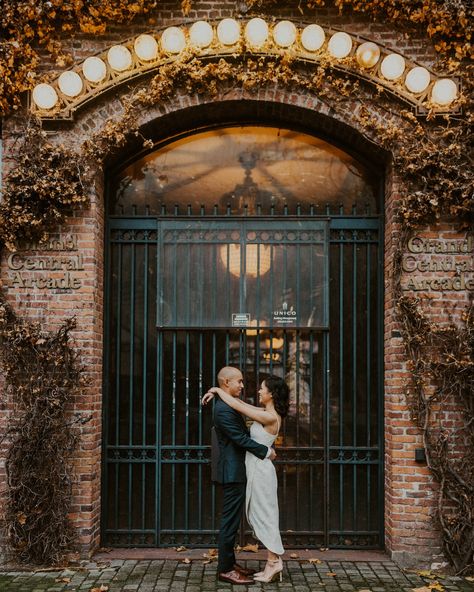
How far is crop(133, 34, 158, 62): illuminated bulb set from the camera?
22.2ft

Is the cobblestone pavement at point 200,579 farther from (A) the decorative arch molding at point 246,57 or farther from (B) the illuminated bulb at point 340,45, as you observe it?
(B) the illuminated bulb at point 340,45

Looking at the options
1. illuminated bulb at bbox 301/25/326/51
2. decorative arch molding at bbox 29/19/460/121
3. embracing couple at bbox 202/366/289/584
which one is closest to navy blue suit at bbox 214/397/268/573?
embracing couple at bbox 202/366/289/584

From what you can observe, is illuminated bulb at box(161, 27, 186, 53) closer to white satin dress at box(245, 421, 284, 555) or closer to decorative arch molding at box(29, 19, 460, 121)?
decorative arch molding at box(29, 19, 460, 121)

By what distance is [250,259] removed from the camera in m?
7.22

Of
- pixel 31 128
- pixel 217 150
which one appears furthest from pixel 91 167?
pixel 217 150

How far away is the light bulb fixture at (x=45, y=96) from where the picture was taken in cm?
678

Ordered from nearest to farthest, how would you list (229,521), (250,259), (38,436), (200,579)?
(229,521)
(200,579)
(38,436)
(250,259)

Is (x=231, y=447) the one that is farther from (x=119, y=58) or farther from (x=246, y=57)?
(x=119, y=58)

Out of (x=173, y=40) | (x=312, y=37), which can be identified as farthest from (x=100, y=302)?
(x=312, y=37)

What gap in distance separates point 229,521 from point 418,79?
Result: 15.4 feet

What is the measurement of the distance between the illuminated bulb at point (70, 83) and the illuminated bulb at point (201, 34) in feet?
4.09

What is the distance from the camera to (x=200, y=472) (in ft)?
23.5

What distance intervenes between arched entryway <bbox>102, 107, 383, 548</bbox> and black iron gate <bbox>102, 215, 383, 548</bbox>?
2cm

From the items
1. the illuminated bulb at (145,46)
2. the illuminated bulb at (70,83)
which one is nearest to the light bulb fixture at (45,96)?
the illuminated bulb at (70,83)
